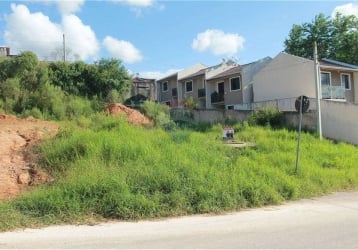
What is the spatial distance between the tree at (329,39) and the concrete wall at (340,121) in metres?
25.4

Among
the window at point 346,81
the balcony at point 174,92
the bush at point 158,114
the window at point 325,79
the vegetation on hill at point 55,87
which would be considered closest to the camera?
the vegetation on hill at point 55,87

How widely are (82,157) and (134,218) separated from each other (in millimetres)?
4291

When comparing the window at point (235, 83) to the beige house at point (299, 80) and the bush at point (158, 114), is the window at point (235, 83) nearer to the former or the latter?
the beige house at point (299, 80)

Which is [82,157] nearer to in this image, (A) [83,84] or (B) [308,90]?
(A) [83,84]

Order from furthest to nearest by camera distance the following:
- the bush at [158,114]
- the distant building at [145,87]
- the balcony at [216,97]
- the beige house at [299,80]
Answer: the distant building at [145,87], the balcony at [216,97], the beige house at [299,80], the bush at [158,114]

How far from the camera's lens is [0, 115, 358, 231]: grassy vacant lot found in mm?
10445

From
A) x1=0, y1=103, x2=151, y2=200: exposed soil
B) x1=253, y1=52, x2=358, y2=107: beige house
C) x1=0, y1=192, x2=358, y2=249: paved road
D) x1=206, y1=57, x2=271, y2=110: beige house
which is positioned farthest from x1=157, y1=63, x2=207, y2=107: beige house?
x1=0, y1=192, x2=358, y2=249: paved road

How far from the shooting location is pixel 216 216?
10.8 metres

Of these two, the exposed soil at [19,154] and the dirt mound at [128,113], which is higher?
the dirt mound at [128,113]

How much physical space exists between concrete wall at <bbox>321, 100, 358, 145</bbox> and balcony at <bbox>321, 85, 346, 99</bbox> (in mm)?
8680

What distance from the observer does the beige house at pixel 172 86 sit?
49.7 m

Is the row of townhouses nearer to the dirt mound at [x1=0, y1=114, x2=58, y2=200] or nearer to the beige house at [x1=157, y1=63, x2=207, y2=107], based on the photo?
the beige house at [x1=157, y1=63, x2=207, y2=107]

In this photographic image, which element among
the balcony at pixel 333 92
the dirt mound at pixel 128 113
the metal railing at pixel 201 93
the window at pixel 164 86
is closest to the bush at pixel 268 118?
the dirt mound at pixel 128 113

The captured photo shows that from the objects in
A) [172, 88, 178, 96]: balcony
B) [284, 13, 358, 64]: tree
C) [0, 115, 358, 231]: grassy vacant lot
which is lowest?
[0, 115, 358, 231]: grassy vacant lot
